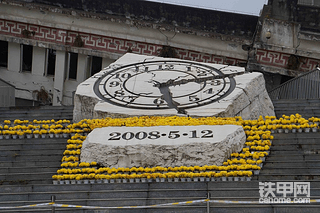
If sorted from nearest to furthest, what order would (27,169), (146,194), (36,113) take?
(146,194), (27,169), (36,113)

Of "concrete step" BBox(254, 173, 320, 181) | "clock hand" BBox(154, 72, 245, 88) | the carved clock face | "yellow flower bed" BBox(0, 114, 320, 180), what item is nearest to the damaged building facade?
the carved clock face

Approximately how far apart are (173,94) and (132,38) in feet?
29.4

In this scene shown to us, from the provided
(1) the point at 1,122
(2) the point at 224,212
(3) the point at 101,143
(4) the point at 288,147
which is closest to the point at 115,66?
(1) the point at 1,122

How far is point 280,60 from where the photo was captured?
74.4ft

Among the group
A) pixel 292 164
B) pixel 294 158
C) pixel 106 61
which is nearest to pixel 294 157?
pixel 294 158

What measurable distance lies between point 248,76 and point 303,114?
65.8 inches

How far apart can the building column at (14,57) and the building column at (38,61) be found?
0.64m

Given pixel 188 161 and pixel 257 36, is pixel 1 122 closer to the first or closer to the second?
pixel 188 161

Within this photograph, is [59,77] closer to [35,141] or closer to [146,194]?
[35,141]

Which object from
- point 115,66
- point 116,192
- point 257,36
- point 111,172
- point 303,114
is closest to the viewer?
point 116,192

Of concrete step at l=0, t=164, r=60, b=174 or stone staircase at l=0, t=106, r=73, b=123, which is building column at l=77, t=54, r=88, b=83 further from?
concrete step at l=0, t=164, r=60, b=174

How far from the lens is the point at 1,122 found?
641 inches

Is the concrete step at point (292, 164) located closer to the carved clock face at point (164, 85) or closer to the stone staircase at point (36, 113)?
the carved clock face at point (164, 85)

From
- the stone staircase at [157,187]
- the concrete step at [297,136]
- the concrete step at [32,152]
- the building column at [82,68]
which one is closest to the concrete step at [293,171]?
the stone staircase at [157,187]
